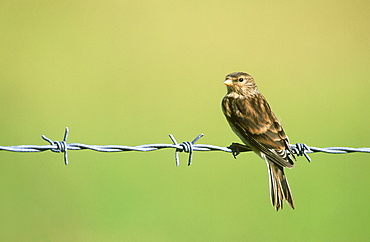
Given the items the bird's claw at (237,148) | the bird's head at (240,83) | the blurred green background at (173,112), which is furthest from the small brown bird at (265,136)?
the blurred green background at (173,112)

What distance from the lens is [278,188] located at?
234 inches

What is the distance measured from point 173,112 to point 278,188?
5013 mm

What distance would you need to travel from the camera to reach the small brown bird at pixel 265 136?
19.2 feet

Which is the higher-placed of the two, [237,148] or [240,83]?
[240,83]

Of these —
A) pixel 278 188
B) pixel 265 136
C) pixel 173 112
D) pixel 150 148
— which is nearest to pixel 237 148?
pixel 265 136

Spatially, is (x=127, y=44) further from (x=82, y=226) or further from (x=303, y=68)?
(x=82, y=226)

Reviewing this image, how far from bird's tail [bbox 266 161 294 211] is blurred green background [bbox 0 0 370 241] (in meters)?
1.92

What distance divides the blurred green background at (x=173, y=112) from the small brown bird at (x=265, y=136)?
191cm

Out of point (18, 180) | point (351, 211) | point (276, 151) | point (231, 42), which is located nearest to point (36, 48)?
point (231, 42)

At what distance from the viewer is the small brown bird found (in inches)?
230

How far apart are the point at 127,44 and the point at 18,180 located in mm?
5614

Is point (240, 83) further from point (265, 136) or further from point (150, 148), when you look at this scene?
point (150, 148)

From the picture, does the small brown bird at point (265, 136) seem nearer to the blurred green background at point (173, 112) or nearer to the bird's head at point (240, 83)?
the bird's head at point (240, 83)

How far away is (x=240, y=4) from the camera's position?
15227 mm
